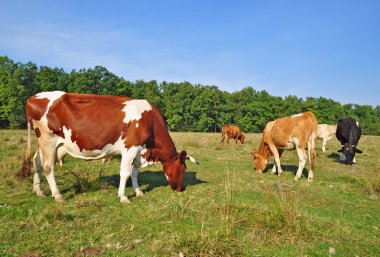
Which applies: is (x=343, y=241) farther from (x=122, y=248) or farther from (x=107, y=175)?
(x=107, y=175)

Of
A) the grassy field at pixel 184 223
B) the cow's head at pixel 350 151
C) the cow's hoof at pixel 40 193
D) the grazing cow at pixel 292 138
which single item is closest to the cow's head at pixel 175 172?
the grassy field at pixel 184 223

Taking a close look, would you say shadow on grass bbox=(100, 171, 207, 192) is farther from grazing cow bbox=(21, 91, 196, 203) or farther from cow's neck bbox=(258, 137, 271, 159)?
cow's neck bbox=(258, 137, 271, 159)

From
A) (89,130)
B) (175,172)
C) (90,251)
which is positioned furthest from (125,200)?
(90,251)

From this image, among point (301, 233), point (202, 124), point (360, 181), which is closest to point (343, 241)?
point (301, 233)

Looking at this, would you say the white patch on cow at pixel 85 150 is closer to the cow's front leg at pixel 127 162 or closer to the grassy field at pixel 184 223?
the cow's front leg at pixel 127 162

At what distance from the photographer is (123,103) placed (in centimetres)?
820

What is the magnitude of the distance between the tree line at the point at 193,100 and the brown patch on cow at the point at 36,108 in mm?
58578

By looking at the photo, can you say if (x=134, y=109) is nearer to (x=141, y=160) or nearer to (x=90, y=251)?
(x=141, y=160)

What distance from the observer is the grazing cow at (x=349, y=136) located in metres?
15.5

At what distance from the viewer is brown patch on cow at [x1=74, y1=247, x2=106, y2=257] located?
4383 mm

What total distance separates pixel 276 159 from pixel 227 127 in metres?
17.3

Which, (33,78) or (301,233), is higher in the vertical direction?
(33,78)

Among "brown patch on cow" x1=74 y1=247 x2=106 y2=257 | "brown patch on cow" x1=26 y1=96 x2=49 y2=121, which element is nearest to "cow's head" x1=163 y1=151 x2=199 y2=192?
"brown patch on cow" x1=26 y1=96 x2=49 y2=121

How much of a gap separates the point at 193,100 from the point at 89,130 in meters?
72.5
